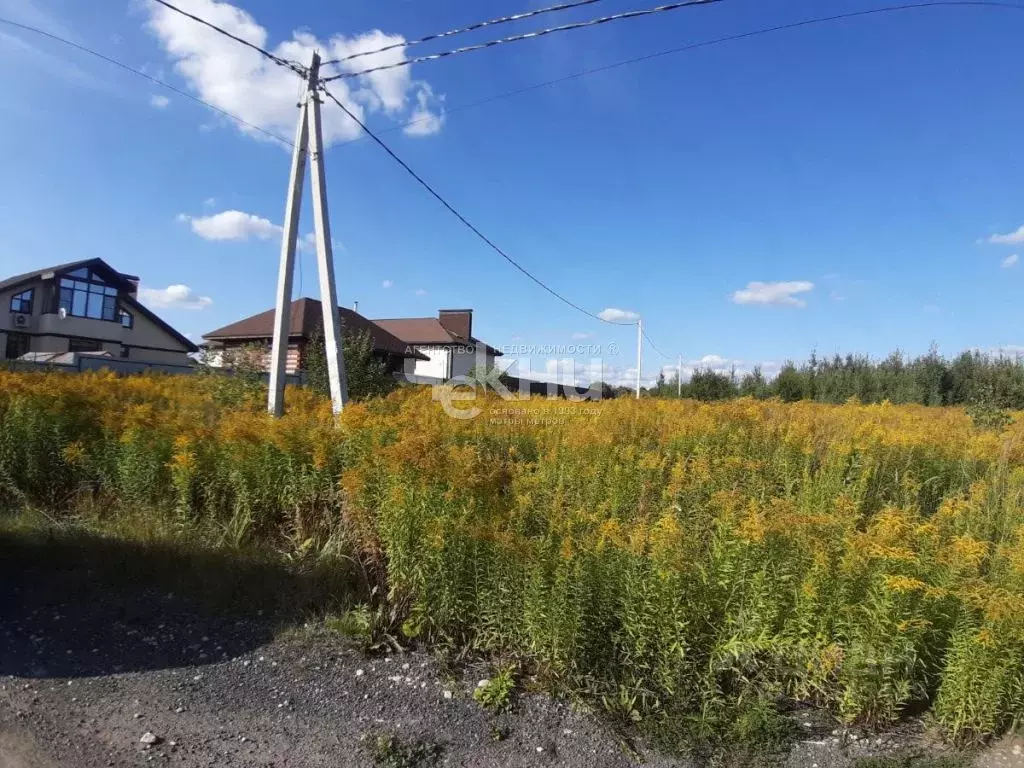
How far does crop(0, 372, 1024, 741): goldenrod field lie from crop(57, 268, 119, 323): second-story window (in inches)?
1373

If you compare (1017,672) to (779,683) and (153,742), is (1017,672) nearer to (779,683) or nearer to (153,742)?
(779,683)

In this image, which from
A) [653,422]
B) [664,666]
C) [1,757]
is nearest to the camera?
[1,757]

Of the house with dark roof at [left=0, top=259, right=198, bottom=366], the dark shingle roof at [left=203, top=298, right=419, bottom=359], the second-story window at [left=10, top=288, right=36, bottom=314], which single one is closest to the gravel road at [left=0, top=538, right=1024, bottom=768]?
the dark shingle roof at [left=203, top=298, right=419, bottom=359]

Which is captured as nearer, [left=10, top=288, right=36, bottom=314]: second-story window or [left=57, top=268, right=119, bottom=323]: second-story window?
[left=10, top=288, right=36, bottom=314]: second-story window

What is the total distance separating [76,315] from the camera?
34.4m

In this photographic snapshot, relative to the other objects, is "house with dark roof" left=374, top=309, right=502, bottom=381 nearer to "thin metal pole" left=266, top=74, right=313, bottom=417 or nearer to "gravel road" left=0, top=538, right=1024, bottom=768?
"thin metal pole" left=266, top=74, right=313, bottom=417

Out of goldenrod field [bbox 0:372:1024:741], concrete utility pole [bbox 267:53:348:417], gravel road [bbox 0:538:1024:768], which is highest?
concrete utility pole [bbox 267:53:348:417]

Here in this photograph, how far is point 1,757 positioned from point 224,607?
1301mm

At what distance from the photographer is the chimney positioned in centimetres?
4275

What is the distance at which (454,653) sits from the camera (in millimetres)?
3375

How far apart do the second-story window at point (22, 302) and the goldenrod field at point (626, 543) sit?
34438 mm

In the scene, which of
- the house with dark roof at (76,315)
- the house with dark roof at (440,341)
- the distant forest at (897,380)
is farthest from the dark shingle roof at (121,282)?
the distant forest at (897,380)

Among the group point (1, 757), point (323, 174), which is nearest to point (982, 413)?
point (323, 174)

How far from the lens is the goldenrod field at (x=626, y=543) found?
278cm
